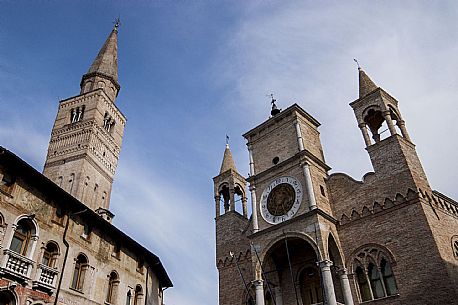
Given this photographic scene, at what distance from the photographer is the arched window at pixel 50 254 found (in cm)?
1541

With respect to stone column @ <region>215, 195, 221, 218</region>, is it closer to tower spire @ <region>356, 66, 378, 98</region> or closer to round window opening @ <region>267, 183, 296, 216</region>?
round window opening @ <region>267, 183, 296, 216</region>

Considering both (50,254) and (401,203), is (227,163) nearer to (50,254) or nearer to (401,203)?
(401,203)

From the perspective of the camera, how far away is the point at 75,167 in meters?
38.1

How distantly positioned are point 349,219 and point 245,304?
751cm

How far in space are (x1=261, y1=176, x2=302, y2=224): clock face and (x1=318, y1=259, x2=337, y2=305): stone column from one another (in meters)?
3.05

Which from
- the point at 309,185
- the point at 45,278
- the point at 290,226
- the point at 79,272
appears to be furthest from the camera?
the point at 309,185

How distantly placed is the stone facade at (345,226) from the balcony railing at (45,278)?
9050 mm

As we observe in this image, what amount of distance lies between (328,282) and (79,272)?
10.8 meters

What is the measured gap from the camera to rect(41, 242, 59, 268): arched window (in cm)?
1541

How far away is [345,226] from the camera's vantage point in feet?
62.2

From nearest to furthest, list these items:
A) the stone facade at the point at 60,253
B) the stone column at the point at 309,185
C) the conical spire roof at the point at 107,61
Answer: the stone facade at the point at 60,253
the stone column at the point at 309,185
the conical spire roof at the point at 107,61

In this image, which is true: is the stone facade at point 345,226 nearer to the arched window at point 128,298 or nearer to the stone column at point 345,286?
the stone column at point 345,286

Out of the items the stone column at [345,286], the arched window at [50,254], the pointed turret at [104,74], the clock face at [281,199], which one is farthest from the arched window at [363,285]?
the pointed turret at [104,74]

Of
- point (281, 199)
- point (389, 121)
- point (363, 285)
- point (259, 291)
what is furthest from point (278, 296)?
point (389, 121)
